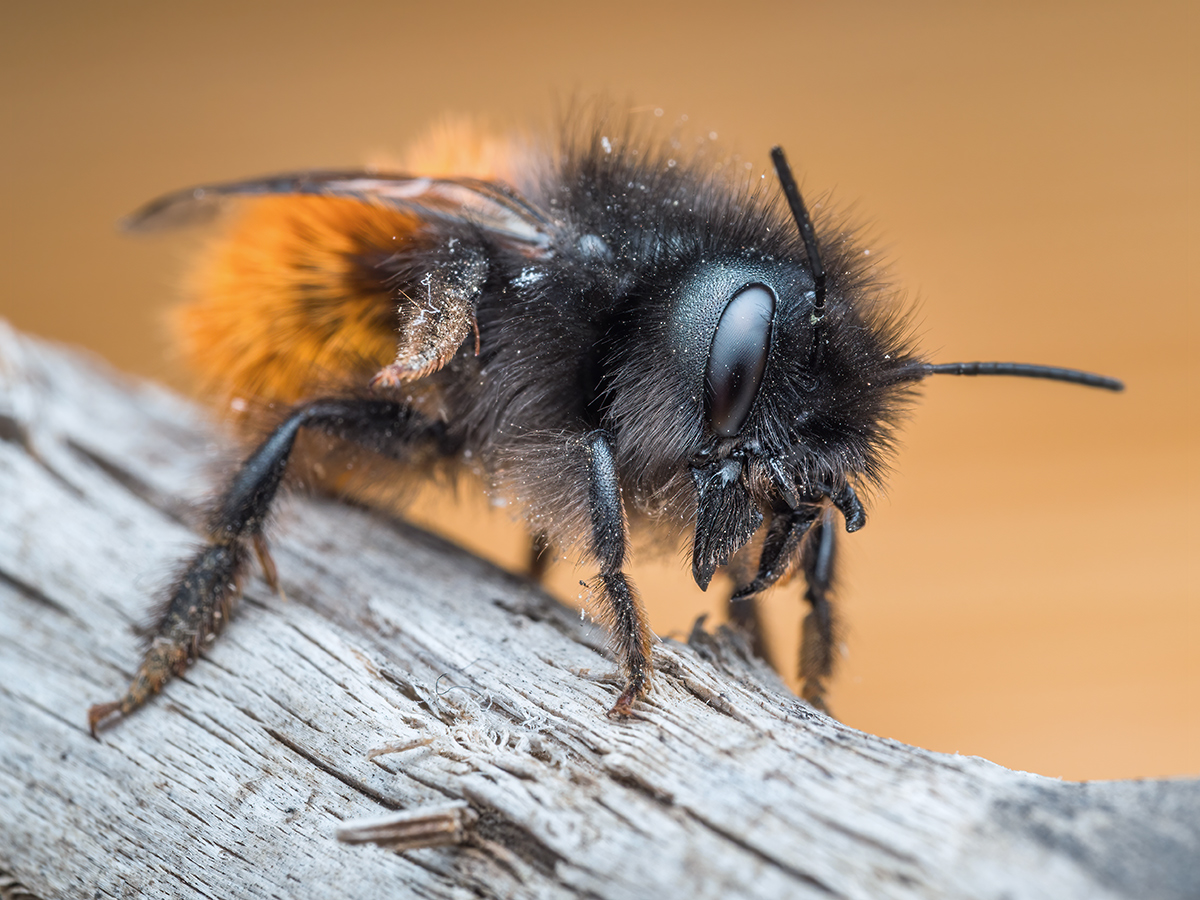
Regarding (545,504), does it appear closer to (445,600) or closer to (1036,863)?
(445,600)

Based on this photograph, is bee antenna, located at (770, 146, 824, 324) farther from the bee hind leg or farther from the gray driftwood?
the bee hind leg

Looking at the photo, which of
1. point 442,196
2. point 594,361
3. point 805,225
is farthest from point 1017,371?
point 442,196

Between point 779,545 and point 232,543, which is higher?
point 779,545

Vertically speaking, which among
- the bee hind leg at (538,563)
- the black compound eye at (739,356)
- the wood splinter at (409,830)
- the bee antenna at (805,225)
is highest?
the bee antenna at (805,225)

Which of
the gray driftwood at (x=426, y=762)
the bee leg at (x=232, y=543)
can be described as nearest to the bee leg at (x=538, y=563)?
the gray driftwood at (x=426, y=762)

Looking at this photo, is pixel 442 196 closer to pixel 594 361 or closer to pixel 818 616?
pixel 594 361

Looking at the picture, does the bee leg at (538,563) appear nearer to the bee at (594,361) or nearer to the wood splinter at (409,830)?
the bee at (594,361)
